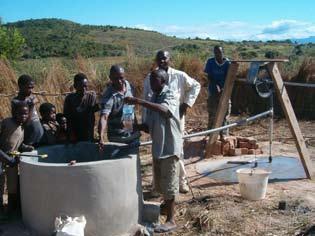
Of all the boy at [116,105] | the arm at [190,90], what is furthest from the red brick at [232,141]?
the boy at [116,105]

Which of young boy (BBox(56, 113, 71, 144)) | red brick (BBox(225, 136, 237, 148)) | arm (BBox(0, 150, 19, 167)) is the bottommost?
red brick (BBox(225, 136, 237, 148))

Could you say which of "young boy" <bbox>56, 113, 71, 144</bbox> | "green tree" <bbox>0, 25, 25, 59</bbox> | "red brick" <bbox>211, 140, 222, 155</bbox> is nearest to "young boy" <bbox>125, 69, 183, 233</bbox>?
"young boy" <bbox>56, 113, 71, 144</bbox>

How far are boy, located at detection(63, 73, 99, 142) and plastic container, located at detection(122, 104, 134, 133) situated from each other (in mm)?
352

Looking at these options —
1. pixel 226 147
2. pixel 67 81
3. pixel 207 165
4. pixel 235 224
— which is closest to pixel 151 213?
pixel 235 224

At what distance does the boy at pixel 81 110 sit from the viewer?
467cm

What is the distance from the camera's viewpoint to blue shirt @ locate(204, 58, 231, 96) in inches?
285

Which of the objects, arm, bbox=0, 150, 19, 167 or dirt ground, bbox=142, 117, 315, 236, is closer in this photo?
arm, bbox=0, 150, 19, 167

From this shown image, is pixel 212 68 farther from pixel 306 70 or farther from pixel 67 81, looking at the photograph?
pixel 306 70

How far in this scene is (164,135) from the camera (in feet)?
14.1

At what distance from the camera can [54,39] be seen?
40.2m

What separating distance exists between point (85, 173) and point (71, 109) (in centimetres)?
97

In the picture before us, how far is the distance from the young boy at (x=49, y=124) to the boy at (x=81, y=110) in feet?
0.72

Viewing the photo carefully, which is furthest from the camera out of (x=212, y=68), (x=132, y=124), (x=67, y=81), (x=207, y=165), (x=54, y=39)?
(x=54, y=39)

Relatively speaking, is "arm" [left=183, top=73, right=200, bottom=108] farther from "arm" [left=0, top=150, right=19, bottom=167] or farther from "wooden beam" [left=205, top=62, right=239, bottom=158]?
"arm" [left=0, top=150, right=19, bottom=167]
